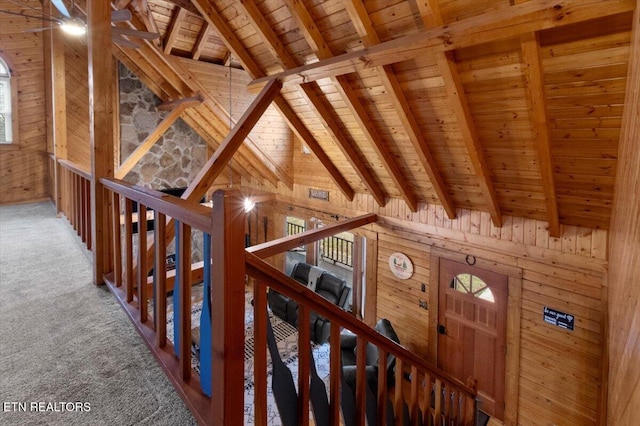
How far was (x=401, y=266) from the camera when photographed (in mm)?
5949

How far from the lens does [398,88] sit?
3.61 metres

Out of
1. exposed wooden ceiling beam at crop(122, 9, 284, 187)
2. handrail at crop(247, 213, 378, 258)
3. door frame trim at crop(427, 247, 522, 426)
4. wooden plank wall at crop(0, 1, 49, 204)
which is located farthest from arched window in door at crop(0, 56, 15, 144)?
door frame trim at crop(427, 247, 522, 426)

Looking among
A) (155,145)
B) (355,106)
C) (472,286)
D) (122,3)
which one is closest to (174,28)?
(122,3)

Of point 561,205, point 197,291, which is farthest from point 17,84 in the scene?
point 561,205

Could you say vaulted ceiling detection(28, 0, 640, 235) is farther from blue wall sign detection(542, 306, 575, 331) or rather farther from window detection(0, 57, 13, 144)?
window detection(0, 57, 13, 144)

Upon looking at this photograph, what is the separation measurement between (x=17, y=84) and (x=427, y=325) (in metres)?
8.03

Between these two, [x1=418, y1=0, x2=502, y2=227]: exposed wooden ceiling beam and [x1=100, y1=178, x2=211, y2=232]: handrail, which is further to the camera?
[x1=418, y1=0, x2=502, y2=227]: exposed wooden ceiling beam

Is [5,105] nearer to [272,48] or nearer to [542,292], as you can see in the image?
[272,48]

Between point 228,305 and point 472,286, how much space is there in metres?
4.89

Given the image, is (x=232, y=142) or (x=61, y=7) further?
(x=232, y=142)

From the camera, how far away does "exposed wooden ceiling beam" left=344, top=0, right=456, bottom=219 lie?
309cm

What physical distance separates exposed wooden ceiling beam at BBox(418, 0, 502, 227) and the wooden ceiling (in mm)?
12

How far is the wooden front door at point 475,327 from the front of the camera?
4863 mm

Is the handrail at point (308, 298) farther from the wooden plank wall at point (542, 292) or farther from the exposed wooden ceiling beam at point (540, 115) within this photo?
the wooden plank wall at point (542, 292)
